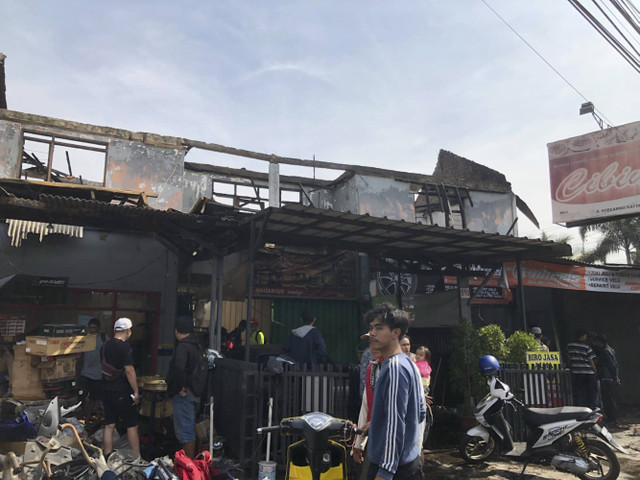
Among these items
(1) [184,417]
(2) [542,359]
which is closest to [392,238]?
(2) [542,359]

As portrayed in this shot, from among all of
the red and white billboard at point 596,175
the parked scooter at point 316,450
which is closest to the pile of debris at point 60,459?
the parked scooter at point 316,450

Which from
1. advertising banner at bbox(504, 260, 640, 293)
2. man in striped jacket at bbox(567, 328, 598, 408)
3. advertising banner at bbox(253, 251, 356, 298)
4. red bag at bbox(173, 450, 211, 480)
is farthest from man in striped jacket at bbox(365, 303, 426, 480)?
advertising banner at bbox(504, 260, 640, 293)

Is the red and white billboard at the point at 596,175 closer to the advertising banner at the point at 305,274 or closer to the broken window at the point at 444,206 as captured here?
the broken window at the point at 444,206

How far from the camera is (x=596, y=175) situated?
12.4m

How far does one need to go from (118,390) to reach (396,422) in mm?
4519

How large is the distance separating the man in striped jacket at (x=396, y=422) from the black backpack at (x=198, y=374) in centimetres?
362

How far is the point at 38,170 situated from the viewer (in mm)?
13102

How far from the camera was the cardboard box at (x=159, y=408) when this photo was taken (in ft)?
23.5

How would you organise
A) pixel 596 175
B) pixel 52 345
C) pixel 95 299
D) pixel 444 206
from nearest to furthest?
pixel 52 345, pixel 95 299, pixel 596 175, pixel 444 206

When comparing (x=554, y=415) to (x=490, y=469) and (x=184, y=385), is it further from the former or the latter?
(x=184, y=385)

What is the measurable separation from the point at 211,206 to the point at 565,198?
9.74 m

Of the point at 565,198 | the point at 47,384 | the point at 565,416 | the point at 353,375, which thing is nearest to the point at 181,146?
the point at 47,384

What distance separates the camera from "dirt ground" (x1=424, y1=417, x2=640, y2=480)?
6352 millimetres

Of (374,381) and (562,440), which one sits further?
(562,440)
